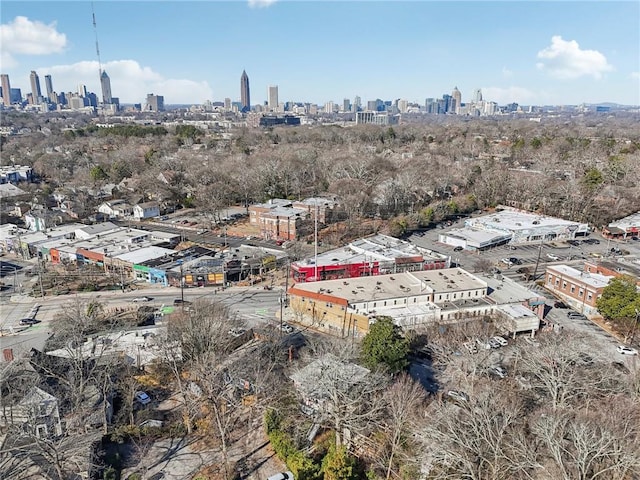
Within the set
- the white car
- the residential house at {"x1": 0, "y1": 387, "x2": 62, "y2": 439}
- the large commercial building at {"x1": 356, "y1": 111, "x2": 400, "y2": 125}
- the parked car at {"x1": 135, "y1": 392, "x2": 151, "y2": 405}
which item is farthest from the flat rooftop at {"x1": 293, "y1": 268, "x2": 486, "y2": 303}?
the large commercial building at {"x1": 356, "y1": 111, "x2": 400, "y2": 125}

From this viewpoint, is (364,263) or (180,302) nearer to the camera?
(180,302)

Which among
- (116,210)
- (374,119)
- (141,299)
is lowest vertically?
(141,299)

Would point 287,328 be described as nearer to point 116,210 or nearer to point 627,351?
point 627,351

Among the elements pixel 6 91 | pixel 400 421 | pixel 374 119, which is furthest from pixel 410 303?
pixel 6 91

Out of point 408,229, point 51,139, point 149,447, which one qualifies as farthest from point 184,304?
point 51,139

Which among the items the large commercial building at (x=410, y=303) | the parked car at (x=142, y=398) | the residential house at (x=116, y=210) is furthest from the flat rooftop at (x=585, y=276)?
the residential house at (x=116, y=210)

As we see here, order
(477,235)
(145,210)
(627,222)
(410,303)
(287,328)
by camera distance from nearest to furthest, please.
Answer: (287,328) → (410,303) → (477,235) → (627,222) → (145,210)

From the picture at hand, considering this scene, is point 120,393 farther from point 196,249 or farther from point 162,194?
point 162,194
